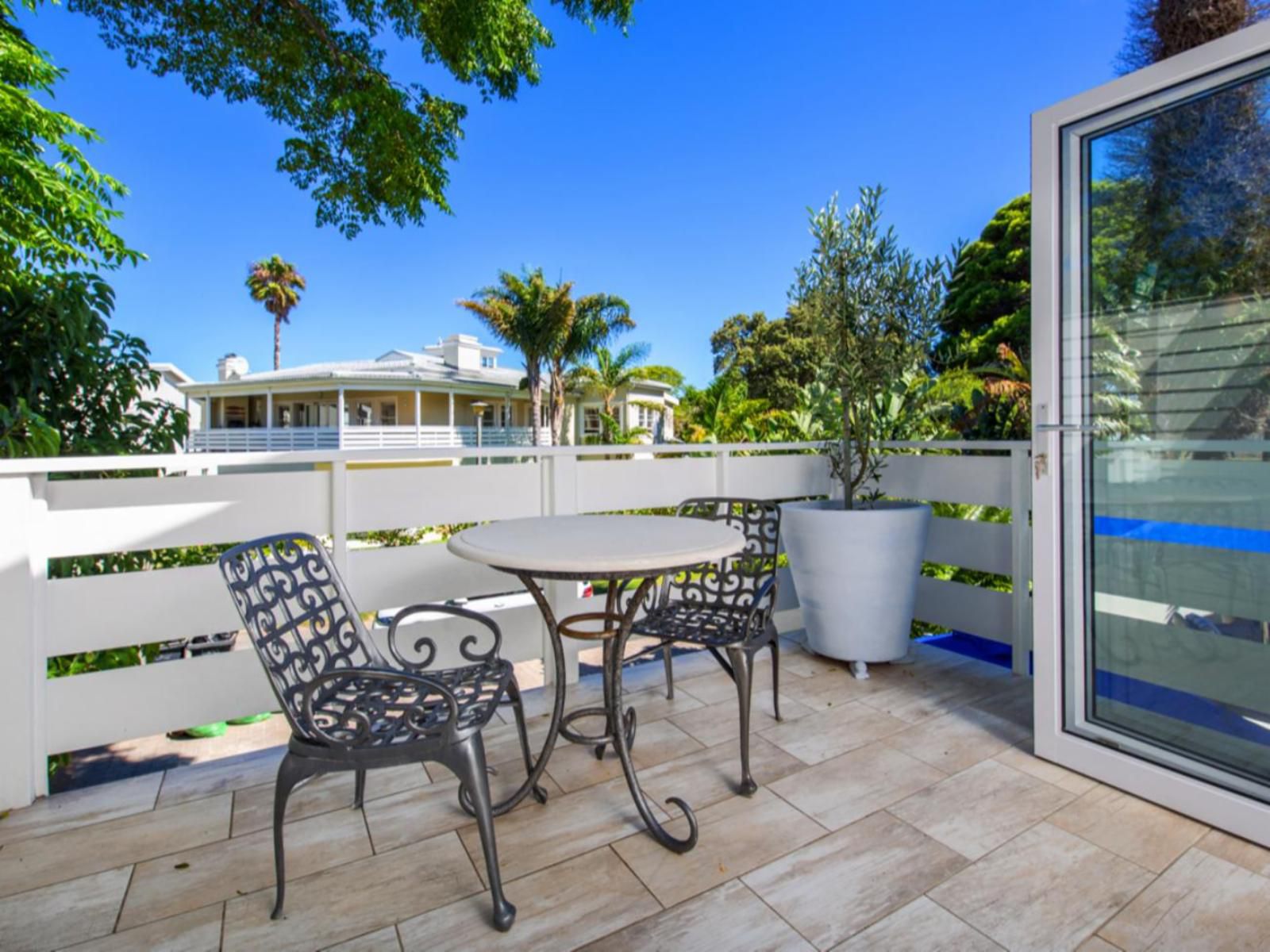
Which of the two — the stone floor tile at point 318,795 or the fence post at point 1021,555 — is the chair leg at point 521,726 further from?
the fence post at point 1021,555

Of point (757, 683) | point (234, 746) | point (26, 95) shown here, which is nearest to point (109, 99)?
point (26, 95)

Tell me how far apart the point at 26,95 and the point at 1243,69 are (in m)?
6.35

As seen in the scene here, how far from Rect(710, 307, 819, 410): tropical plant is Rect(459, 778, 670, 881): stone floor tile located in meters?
15.9

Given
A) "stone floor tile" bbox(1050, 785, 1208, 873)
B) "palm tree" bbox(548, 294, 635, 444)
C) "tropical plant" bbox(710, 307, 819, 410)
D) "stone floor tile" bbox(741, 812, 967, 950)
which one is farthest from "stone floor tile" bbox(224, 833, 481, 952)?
"palm tree" bbox(548, 294, 635, 444)

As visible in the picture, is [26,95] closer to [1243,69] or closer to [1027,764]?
[1243,69]

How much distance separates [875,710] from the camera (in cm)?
274

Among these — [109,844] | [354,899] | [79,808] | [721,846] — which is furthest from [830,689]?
[79,808]

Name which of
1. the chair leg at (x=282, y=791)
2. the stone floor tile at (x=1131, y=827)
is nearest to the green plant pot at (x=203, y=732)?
the chair leg at (x=282, y=791)

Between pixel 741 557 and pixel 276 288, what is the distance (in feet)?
107

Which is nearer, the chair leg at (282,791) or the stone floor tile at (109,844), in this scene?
the chair leg at (282,791)

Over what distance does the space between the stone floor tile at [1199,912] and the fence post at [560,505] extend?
207 cm

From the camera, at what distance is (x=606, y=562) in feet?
5.57

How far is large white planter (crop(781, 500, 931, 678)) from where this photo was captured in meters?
3.03

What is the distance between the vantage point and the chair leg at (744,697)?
6.82 ft
